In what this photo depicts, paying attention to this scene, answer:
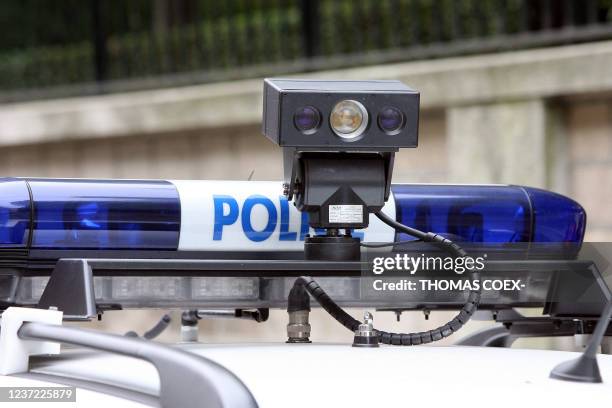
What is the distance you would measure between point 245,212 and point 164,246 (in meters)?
0.18

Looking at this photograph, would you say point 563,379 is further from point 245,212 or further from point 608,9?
point 608,9

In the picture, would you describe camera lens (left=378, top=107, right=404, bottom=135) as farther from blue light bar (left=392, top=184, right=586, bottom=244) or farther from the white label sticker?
blue light bar (left=392, top=184, right=586, bottom=244)

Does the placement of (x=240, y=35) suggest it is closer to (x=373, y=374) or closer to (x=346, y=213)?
(x=346, y=213)

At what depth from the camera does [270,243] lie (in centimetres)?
275

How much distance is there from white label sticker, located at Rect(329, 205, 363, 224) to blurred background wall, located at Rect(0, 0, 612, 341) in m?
2.24

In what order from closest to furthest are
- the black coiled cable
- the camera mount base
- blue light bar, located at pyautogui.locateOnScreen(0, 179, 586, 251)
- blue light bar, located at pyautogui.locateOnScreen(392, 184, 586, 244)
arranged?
the black coiled cable < the camera mount base < blue light bar, located at pyautogui.locateOnScreen(0, 179, 586, 251) < blue light bar, located at pyautogui.locateOnScreen(392, 184, 586, 244)

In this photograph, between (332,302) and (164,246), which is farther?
(164,246)

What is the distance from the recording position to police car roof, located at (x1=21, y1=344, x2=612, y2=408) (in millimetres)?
1806

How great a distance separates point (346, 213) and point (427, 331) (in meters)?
0.29

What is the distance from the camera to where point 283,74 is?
814 centimetres

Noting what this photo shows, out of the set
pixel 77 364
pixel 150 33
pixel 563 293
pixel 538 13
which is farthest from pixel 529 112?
pixel 77 364

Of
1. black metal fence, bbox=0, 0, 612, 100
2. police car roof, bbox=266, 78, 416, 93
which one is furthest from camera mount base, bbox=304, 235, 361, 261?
black metal fence, bbox=0, 0, 612, 100

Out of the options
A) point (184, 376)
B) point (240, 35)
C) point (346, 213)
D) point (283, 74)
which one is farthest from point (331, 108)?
point (240, 35)

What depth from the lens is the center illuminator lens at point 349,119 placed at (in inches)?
103
